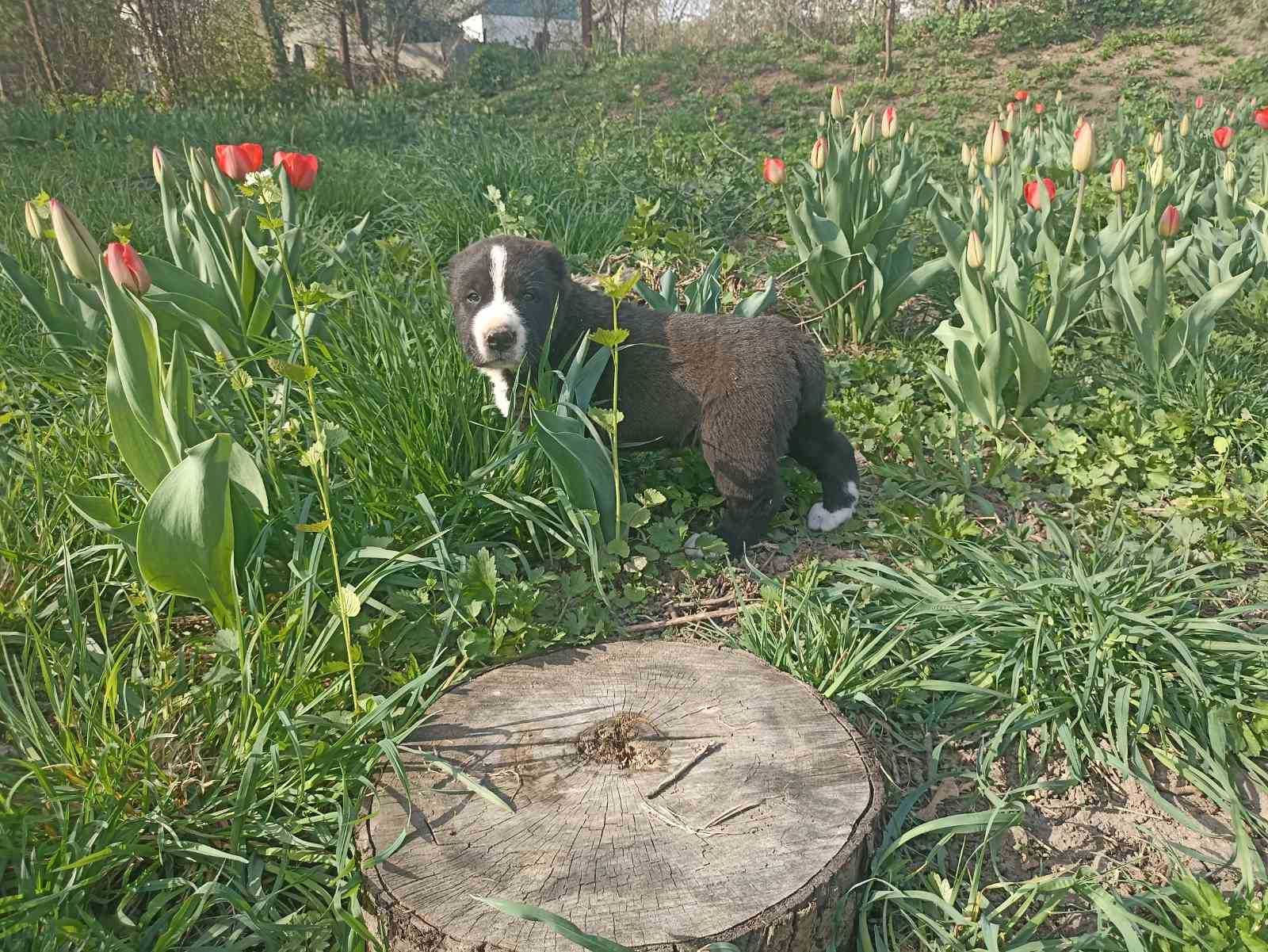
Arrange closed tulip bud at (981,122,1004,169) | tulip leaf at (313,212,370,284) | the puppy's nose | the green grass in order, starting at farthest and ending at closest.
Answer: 1. tulip leaf at (313,212,370,284)
2. closed tulip bud at (981,122,1004,169)
3. the puppy's nose
4. the green grass

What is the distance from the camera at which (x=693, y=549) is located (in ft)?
9.41

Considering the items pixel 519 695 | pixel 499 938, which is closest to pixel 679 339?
pixel 519 695

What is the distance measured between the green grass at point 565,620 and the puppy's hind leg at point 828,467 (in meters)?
0.09

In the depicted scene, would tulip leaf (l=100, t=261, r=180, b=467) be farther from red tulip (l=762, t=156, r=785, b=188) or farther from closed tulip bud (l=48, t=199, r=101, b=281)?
red tulip (l=762, t=156, r=785, b=188)

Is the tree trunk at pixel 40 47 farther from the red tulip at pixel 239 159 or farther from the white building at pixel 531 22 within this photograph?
the red tulip at pixel 239 159

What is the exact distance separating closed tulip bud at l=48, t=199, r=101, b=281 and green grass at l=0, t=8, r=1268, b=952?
0.49 m

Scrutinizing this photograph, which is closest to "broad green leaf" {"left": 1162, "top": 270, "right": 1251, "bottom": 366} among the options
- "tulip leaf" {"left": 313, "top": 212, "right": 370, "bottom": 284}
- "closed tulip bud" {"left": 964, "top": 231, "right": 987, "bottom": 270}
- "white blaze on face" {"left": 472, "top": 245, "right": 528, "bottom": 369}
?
"closed tulip bud" {"left": 964, "top": 231, "right": 987, "bottom": 270}

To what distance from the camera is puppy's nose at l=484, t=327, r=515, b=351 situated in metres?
2.63

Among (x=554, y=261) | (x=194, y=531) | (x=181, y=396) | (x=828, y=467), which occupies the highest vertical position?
(x=554, y=261)

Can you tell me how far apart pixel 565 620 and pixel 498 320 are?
2.93 ft

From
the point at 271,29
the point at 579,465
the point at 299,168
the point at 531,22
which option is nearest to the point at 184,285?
the point at 299,168

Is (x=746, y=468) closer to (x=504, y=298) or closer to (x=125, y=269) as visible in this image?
(x=504, y=298)

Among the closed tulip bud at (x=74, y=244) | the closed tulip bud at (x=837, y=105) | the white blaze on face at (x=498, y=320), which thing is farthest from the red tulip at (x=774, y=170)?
the closed tulip bud at (x=74, y=244)

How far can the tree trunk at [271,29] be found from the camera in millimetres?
12930
